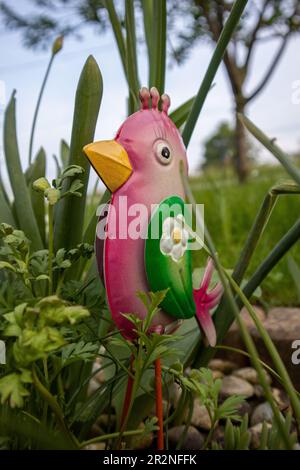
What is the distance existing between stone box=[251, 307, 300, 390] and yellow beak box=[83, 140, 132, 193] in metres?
0.60

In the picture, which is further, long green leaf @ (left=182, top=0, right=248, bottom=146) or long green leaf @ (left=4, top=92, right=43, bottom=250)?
long green leaf @ (left=4, top=92, right=43, bottom=250)

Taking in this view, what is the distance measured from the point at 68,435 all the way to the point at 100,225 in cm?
23

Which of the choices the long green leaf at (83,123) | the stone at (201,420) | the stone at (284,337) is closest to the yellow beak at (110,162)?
the long green leaf at (83,123)

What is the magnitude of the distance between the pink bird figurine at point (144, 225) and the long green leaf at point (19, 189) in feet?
0.70

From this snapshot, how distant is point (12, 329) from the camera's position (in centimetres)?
50

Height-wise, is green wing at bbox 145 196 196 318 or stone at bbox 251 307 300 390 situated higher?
green wing at bbox 145 196 196 318

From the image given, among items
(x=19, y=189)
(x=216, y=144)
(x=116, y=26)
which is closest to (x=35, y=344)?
(x=19, y=189)

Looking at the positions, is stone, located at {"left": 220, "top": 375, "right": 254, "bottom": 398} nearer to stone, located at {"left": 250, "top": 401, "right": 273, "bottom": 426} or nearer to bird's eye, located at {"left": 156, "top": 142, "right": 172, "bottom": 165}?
stone, located at {"left": 250, "top": 401, "right": 273, "bottom": 426}

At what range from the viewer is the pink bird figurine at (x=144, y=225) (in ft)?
2.10

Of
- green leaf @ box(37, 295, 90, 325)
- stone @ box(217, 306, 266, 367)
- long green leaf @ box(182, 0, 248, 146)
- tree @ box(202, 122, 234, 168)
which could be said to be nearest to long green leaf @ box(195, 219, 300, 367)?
long green leaf @ box(182, 0, 248, 146)

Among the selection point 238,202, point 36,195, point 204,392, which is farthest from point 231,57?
→ point 204,392

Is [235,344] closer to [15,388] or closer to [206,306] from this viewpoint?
[206,306]

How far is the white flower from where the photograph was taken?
65cm
